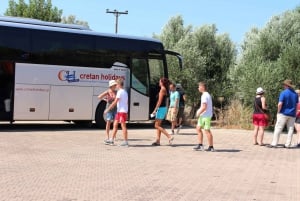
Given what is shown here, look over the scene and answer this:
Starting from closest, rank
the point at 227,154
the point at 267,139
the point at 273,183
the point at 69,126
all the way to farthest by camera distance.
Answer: the point at 273,183, the point at 227,154, the point at 267,139, the point at 69,126

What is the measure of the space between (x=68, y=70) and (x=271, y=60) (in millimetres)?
10419

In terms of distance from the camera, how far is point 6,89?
17.1 meters

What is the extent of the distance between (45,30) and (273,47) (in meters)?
11.6

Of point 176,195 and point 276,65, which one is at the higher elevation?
point 276,65

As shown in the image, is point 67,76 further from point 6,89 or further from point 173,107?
point 173,107

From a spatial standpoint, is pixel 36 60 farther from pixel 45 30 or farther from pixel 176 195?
pixel 176 195

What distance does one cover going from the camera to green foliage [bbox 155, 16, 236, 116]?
84.2 ft

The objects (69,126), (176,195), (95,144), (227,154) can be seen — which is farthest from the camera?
(69,126)

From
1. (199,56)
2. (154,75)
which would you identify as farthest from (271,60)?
(154,75)

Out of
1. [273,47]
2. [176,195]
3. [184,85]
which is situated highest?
[273,47]

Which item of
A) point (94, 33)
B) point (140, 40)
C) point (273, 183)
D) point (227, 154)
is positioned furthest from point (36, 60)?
point (273, 183)

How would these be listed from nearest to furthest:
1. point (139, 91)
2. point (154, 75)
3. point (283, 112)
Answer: point (283, 112)
point (139, 91)
point (154, 75)

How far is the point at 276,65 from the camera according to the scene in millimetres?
21750

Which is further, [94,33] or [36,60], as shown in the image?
[94,33]
